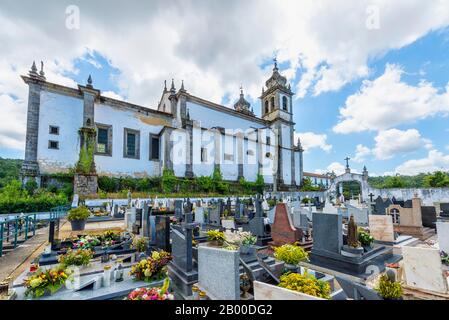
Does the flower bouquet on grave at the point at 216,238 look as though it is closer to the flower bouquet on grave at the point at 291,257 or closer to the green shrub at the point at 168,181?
the flower bouquet on grave at the point at 291,257

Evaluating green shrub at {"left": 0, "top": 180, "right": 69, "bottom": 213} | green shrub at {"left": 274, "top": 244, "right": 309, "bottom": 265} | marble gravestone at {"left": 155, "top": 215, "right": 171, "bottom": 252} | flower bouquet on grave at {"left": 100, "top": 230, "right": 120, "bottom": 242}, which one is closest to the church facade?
green shrub at {"left": 0, "top": 180, "right": 69, "bottom": 213}

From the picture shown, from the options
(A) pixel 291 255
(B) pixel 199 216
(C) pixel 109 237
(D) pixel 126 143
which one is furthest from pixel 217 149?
(A) pixel 291 255

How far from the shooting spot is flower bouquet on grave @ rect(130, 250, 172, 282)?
391 cm

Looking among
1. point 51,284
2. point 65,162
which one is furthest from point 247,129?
point 51,284

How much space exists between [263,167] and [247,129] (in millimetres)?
6525

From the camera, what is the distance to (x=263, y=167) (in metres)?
34.3

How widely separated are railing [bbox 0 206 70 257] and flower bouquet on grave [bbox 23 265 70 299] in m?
3.14

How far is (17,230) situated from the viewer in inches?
284

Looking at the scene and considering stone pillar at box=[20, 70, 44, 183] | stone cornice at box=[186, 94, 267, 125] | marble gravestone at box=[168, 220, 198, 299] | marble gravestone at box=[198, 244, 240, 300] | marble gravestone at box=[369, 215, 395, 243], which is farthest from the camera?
stone cornice at box=[186, 94, 267, 125]

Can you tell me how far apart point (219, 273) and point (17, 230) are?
7.89 metres

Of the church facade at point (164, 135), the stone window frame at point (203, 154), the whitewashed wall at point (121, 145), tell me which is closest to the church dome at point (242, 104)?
the church facade at point (164, 135)

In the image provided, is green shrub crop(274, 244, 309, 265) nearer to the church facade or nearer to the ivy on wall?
the ivy on wall

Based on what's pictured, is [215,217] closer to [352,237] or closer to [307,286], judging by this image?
[352,237]
